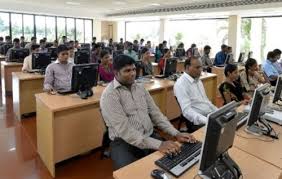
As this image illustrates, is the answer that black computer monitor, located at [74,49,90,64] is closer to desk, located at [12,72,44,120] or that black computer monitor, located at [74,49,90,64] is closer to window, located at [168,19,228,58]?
desk, located at [12,72,44,120]

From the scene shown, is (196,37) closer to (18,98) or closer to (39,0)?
(39,0)

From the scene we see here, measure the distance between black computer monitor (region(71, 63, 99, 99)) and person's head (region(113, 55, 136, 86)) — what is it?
111 cm

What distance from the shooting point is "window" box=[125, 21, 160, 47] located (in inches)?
593

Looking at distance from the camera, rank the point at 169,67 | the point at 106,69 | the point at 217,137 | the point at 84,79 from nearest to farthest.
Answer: the point at 217,137, the point at 84,79, the point at 106,69, the point at 169,67

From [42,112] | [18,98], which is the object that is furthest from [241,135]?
[18,98]

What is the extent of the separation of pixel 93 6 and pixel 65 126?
34.1ft

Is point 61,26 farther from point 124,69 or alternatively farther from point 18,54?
point 124,69

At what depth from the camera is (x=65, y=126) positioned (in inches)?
120

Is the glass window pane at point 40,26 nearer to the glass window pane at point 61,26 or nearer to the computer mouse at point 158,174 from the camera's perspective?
the glass window pane at point 61,26

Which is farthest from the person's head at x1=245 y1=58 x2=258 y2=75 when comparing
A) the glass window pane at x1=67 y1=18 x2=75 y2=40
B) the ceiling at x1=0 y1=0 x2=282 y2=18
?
the glass window pane at x1=67 y1=18 x2=75 y2=40

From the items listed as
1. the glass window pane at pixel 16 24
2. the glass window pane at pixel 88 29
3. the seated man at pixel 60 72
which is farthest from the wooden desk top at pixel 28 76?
the glass window pane at pixel 88 29

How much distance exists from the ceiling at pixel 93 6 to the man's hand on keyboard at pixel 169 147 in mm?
8359

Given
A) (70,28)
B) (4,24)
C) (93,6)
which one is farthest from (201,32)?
(4,24)

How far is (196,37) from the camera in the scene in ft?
43.3
